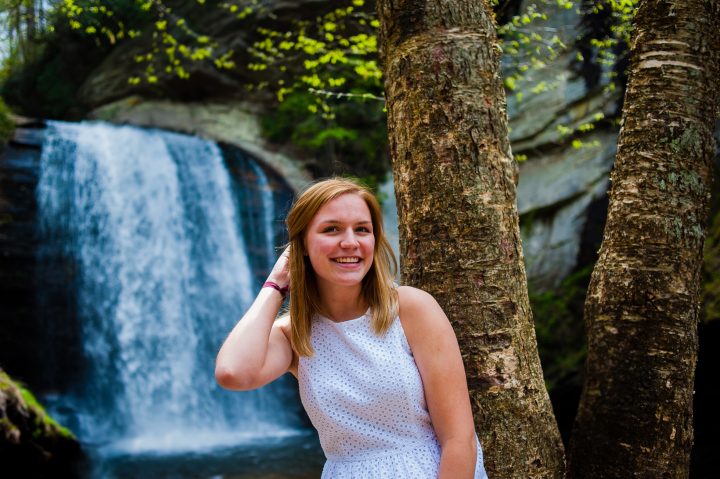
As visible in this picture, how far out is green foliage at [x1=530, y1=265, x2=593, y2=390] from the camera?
9211mm

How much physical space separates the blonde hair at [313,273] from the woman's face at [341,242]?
0.10ft

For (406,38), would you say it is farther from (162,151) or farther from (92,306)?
(162,151)

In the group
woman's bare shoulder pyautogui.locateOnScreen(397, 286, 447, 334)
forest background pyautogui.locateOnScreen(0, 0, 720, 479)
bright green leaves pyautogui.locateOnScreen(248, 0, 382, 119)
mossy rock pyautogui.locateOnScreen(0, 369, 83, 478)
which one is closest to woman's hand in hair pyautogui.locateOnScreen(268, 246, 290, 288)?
woman's bare shoulder pyautogui.locateOnScreen(397, 286, 447, 334)

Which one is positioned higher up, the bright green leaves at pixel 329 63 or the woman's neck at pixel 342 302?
the bright green leaves at pixel 329 63

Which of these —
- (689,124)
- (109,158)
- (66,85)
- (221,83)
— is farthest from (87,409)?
(689,124)

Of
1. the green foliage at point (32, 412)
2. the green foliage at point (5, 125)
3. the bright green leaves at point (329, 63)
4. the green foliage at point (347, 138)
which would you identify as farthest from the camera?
the green foliage at point (347, 138)

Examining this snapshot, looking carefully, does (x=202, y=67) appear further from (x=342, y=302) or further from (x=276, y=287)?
(x=342, y=302)

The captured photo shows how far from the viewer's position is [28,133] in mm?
11109

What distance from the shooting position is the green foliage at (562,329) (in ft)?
30.2

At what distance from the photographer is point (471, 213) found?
2258 millimetres

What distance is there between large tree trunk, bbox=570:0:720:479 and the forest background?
4.62 metres

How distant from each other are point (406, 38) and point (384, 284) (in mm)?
874

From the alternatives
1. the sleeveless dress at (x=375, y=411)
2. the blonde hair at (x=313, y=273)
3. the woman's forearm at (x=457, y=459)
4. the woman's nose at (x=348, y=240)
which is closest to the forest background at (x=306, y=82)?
the blonde hair at (x=313, y=273)

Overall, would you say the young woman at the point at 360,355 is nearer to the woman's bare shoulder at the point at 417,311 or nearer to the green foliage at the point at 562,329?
the woman's bare shoulder at the point at 417,311
